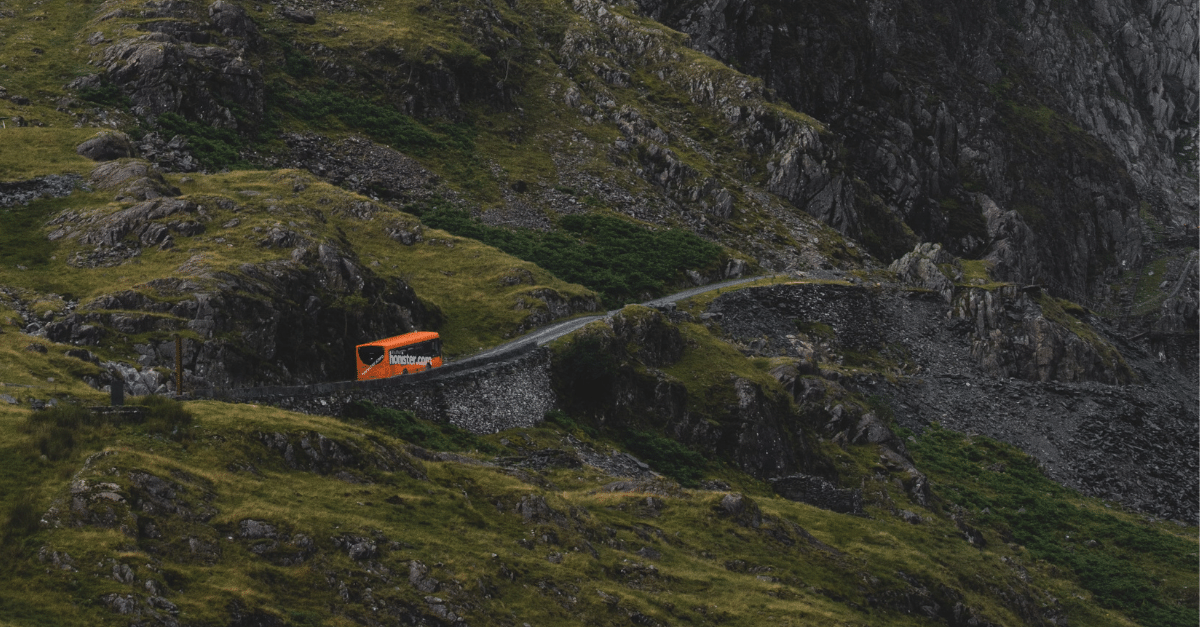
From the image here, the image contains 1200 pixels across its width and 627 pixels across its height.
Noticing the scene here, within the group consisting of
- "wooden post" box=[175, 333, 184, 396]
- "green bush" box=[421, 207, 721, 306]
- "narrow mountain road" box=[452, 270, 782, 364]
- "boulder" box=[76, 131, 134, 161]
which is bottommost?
"green bush" box=[421, 207, 721, 306]

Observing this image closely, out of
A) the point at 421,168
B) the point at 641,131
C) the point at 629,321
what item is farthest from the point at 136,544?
the point at 641,131

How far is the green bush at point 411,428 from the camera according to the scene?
180 ft

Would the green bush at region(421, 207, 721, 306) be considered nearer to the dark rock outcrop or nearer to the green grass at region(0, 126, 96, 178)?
the green grass at region(0, 126, 96, 178)

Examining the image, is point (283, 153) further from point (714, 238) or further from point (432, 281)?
point (714, 238)

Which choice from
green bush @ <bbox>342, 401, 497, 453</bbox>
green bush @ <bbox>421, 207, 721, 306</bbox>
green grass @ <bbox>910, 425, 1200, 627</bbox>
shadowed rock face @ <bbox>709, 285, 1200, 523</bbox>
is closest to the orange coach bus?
green bush @ <bbox>342, 401, 497, 453</bbox>

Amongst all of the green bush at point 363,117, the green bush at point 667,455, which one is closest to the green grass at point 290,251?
the green bush at point 667,455

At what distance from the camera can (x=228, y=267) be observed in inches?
2427

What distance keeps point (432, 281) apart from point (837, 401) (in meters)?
33.4

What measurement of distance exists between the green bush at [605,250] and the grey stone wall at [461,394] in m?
32.2

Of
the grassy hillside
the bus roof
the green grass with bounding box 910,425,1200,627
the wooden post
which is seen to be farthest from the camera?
the green grass with bounding box 910,425,1200,627

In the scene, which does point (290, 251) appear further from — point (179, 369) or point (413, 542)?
point (413, 542)

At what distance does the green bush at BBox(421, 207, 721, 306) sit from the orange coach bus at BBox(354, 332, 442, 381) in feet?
115

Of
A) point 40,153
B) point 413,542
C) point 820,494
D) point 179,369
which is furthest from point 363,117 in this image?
point 413,542

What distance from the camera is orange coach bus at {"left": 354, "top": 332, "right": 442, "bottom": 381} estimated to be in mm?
63281
